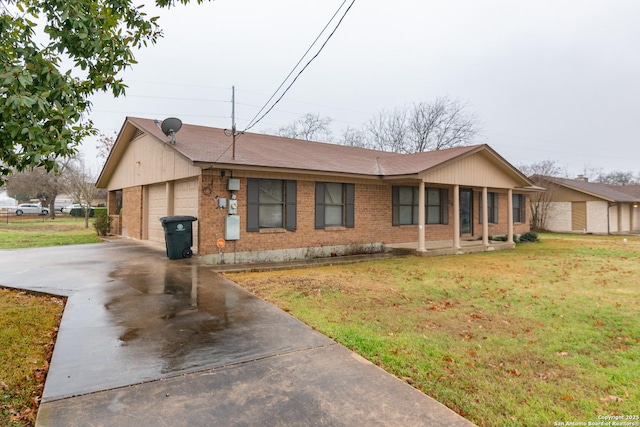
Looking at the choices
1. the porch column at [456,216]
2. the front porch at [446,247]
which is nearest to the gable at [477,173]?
the porch column at [456,216]

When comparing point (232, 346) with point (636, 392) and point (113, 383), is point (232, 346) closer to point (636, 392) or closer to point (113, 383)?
point (113, 383)

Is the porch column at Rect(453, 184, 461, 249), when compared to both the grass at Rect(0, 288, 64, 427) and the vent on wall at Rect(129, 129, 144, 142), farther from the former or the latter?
the vent on wall at Rect(129, 129, 144, 142)

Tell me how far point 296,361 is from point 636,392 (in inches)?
121

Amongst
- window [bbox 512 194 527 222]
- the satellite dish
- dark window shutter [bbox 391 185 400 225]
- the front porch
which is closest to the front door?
the front porch

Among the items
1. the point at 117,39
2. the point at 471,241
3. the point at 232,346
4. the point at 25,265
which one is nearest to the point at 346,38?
the point at 117,39

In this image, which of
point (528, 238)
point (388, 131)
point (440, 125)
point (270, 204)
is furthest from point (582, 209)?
point (270, 204)

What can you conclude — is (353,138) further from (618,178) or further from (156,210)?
(618,178)

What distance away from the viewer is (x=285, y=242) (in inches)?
429

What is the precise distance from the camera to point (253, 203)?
10242mm

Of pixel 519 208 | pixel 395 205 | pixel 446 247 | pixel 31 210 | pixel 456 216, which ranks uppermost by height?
pixel 31 210

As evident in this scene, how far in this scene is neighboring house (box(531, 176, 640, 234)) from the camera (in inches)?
1023

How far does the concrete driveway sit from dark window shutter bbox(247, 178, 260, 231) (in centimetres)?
414

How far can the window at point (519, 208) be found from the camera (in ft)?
65.7

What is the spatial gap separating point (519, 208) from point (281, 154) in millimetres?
15053
